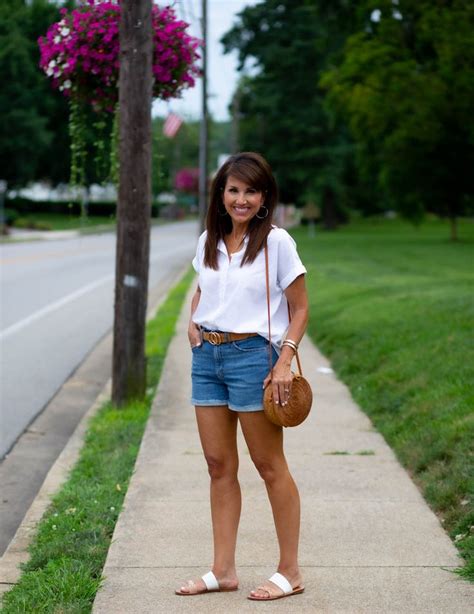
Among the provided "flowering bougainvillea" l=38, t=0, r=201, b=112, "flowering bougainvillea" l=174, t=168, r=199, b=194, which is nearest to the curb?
"flowering bougainvillea" l=38, t=0, r=201, b=112

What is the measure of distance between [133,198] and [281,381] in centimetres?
478

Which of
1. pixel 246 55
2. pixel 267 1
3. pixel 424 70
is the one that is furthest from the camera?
pixel 246 55

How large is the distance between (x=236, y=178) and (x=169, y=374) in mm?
6166

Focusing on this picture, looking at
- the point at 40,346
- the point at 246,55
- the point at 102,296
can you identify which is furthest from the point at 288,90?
the point at 40,346

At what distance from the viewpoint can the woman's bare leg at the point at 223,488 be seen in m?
4.37

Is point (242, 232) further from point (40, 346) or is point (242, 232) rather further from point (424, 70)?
point (424, 70)

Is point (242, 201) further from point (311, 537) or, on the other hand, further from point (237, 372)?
point (311, 537)

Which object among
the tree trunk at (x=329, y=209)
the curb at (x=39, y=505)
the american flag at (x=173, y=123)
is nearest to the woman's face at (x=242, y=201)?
the curb at (x=39, y=505)

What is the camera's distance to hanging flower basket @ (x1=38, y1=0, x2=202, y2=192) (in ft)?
28.5

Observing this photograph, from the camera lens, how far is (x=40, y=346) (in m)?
13.4

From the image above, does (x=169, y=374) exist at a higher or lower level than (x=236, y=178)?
lower

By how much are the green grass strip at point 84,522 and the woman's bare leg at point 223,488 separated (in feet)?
1.75

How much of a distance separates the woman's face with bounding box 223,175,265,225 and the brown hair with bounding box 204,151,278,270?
0.02 meters

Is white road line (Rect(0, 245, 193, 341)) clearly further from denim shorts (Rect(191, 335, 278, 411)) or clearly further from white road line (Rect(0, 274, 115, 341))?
denim shorts (Rect(191, 335, 278, 411))
